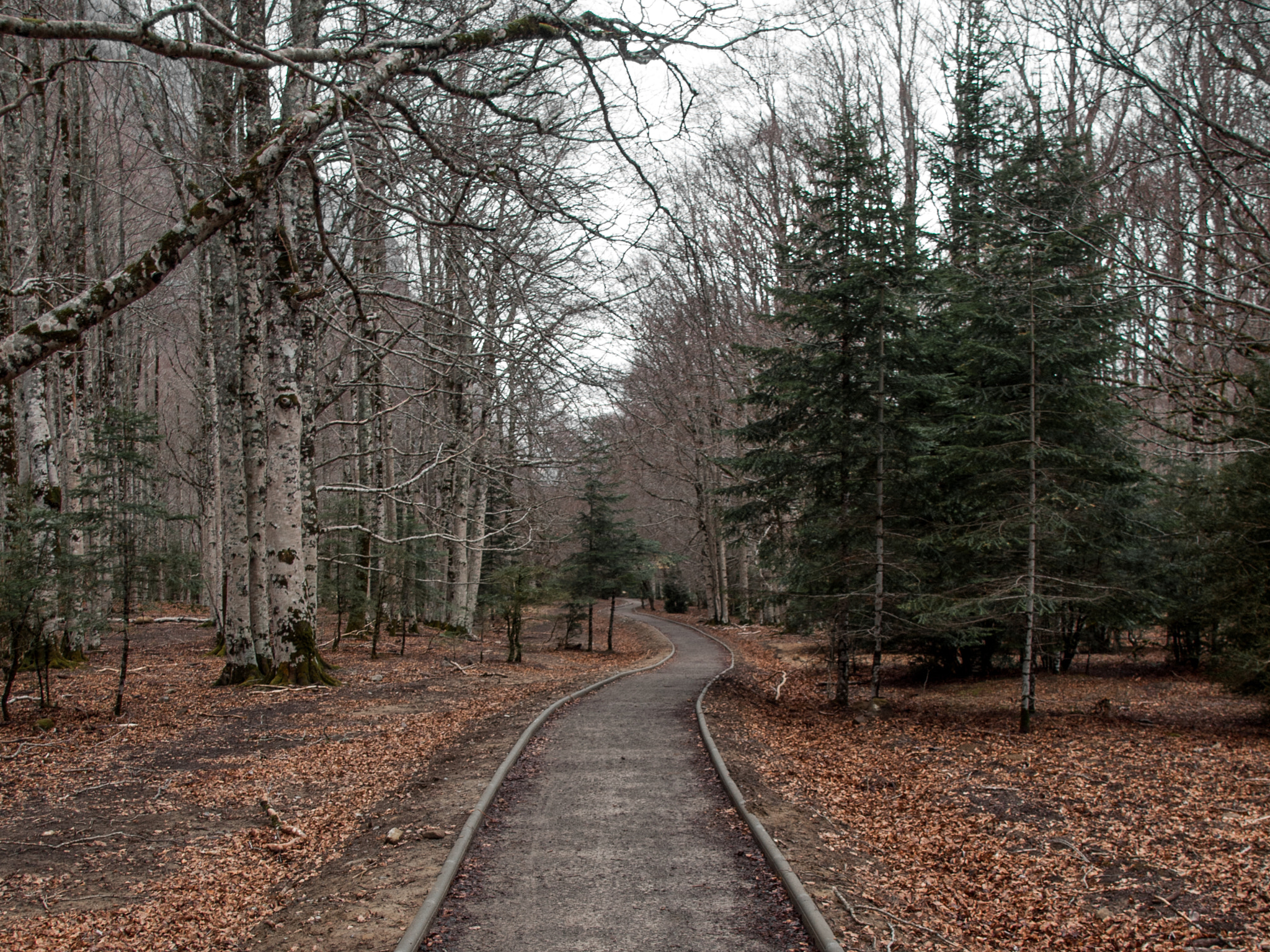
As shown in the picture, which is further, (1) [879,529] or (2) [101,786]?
(1) [879,529]

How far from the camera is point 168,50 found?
4.45m

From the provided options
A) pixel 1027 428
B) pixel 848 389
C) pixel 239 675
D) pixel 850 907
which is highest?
pixel 848 389

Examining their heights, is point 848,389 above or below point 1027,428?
above

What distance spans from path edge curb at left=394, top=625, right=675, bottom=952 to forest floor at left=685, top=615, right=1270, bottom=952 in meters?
2.20

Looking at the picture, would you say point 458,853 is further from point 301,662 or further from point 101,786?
point 301,662

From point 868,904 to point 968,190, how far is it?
18.5m

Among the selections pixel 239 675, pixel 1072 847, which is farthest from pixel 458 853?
pixel 239 675

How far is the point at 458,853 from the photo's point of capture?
5.14m

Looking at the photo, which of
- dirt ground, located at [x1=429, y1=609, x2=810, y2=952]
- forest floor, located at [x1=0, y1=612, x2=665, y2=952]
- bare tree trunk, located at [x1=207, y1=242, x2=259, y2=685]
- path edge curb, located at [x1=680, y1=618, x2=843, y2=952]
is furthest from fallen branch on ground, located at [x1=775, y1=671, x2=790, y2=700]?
bare tree trunk, located at [x1=207, y1=242, x2=259, y2=685]

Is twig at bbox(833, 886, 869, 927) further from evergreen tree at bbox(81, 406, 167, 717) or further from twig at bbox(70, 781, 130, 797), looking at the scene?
evergreen tree at bbox(81, 406, 167, 717)

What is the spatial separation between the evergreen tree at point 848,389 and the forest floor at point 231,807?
510 cm

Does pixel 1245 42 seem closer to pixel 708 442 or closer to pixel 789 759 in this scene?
pixel 789 759

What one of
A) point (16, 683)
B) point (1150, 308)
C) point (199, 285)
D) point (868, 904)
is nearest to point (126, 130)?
point (199, 285)

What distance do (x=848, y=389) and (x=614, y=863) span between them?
28.5 feet
